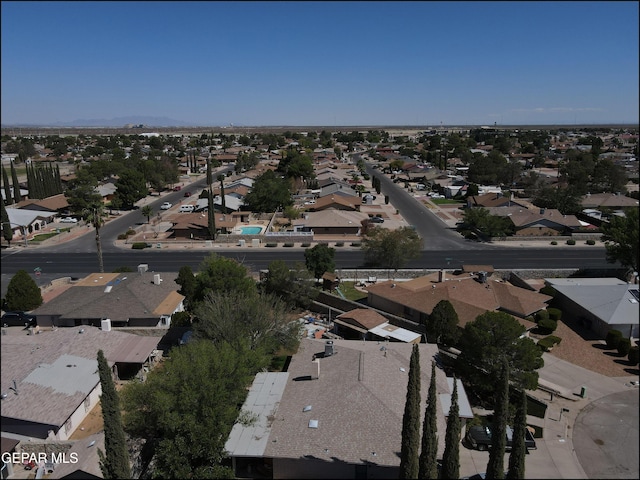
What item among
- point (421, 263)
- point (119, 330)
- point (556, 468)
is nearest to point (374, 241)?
point (421, 263)

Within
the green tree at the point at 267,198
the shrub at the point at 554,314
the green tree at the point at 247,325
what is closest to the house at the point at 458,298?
the shrub at the point at 554,314

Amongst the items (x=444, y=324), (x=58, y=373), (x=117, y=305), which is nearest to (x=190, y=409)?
Answer: (x=58, y=373)

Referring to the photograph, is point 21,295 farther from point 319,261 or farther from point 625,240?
point 625,240

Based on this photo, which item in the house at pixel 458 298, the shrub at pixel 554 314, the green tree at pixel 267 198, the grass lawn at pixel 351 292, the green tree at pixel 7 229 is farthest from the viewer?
the green tree at pixel 267 198

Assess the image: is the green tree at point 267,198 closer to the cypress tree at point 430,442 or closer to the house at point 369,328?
the house at point 369,328

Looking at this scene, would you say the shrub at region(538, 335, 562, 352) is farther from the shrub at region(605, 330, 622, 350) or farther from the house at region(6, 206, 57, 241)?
the house at region(6, 206, 57, 241)

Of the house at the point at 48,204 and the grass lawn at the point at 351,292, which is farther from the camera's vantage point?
the house at the point at 48,204
